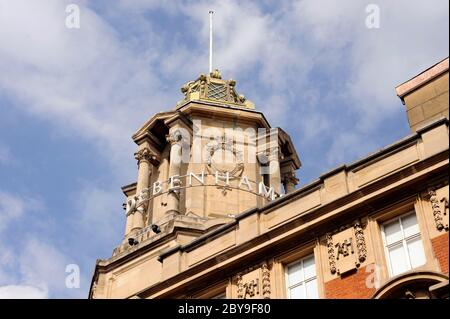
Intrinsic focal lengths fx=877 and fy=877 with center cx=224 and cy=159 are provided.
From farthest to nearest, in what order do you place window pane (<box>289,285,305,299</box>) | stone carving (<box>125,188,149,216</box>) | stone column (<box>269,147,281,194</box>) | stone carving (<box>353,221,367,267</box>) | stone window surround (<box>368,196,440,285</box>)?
1. stone column (<box>269,147,281,194</box>)
2. stone carving (<box>125,188,149,216</box>)
3. window pane (<box>289,285,305,299</box>)
4. stone carving (<box>353,221,367,267</box>)
5. stone window surround (<box>368,196,440,285</box>)

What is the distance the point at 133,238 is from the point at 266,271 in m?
12.0

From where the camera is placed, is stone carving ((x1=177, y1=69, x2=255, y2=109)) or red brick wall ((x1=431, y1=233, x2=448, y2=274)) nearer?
red brick wall ((x1=431, y1=233, x2=448, y2=274))

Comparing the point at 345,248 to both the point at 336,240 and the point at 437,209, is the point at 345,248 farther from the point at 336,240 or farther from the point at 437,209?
the point at 437,209

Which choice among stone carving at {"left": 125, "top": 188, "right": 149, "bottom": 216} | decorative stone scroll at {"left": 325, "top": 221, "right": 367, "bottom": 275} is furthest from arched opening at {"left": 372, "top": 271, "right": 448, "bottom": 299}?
stone carving at {"left": 125, "top": 188, "right": 149, "bottom": 216}

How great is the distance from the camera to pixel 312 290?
2409cm

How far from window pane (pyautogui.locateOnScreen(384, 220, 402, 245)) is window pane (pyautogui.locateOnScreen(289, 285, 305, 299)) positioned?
2791 mm

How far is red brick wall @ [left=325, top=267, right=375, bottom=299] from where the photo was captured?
2261 centimetres

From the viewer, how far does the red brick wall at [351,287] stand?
22.6 m

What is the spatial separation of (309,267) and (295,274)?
505 mm

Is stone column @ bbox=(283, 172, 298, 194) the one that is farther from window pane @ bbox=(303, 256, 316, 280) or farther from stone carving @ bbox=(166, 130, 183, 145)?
window pane @ bbox=(303, 256, 316, 280)

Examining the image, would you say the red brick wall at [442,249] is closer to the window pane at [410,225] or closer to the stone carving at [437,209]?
the stone carving at [437,209]

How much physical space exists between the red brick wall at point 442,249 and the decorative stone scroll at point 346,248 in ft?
6.75
